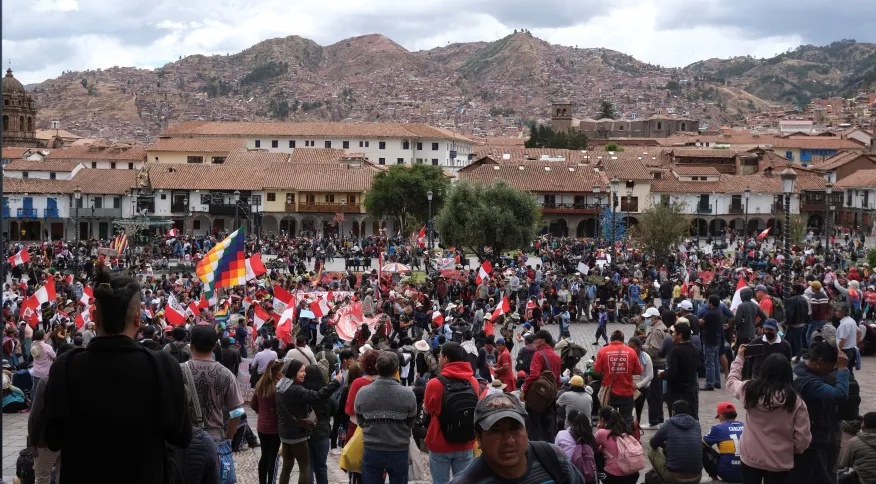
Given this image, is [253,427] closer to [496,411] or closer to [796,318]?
[796,318]

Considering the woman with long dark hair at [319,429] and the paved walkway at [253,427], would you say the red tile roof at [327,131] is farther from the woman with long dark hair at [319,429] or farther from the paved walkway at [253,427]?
the woman with long dark hair at [319,429]

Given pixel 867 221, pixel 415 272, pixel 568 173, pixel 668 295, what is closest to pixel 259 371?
pixel 668 295

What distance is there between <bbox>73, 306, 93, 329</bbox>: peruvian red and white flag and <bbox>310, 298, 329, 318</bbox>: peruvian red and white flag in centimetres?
403

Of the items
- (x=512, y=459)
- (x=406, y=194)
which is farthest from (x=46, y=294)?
(x=406, y=194)

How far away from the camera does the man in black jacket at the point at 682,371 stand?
10320 millimetres

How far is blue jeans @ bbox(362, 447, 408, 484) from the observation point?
22.6ft

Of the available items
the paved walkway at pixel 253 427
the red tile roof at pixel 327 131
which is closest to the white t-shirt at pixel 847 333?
the paved walkway at pixel 253 427

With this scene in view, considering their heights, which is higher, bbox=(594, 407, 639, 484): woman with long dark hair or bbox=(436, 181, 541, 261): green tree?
bbox=(436, 181, 541, 261): green tree

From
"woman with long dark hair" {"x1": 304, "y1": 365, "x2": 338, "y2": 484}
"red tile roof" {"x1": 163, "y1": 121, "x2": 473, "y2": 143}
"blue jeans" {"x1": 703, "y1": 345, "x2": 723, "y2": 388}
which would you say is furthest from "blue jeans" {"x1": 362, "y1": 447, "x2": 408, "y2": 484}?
"red tile roof" {"x1": 163, "y1": 121, "x2": 473, "y2": 143}

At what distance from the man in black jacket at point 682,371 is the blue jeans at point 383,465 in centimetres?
424

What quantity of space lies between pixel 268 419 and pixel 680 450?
3.21 m

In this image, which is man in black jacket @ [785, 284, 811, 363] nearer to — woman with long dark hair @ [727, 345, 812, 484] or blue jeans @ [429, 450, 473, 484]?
woman with long dark hair @ [727, 345, 812, 484]

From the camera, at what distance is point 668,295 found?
2422cm

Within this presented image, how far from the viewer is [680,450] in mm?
7965
